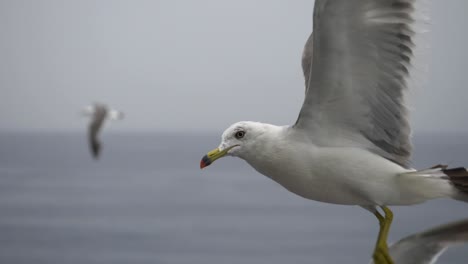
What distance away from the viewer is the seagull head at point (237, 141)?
3521mm

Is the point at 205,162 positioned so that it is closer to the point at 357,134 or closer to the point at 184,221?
the point at 357,134

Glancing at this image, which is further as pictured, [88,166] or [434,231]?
[88,166]

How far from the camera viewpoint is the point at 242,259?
44750mm

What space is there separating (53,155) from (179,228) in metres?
91.1

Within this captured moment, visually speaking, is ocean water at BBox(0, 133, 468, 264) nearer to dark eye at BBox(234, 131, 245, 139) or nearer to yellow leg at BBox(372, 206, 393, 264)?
yellow leg at BBox(372, 206, 393, 264)

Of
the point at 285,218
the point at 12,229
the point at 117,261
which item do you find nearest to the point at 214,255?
the point at 117,261

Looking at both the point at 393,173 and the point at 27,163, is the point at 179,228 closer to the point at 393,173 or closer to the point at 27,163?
the point at 393,173

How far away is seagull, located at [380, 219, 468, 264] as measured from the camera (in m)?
3.83

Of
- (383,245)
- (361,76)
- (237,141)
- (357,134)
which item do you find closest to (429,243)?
(383,245)

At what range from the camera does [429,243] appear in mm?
3887

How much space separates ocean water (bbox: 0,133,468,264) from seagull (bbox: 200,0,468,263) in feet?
→ 98.9

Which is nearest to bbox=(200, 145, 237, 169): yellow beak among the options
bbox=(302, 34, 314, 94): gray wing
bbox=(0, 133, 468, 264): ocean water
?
bbox=(302, 34, 314, 94): gray wing

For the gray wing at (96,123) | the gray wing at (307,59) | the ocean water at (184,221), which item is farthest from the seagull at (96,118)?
the ocean water at (184,221)

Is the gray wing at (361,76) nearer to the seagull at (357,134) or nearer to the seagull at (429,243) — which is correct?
the seagull at (357,134)
